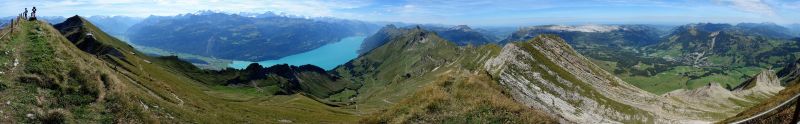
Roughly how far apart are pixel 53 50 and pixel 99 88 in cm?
677

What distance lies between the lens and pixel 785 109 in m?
30.0

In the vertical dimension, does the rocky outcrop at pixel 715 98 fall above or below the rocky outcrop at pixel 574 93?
below

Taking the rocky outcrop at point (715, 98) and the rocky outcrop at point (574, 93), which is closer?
the rocky outcrop at point (574, 93)

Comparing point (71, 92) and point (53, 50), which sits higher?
point (53, 50)

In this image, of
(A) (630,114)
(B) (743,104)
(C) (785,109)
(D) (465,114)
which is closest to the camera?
(C) (785,109)

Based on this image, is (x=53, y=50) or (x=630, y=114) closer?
(x=53, y=50)

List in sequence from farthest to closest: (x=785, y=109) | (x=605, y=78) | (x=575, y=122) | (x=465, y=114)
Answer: (x=605, y=78), (x=575, y=122), (x=465, y=114), (x=785, y=109)

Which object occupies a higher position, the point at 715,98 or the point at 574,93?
the point at 574,93

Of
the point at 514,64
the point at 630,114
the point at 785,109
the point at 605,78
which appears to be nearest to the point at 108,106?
the point at 785,109

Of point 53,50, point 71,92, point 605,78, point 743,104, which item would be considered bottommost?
point 743,104

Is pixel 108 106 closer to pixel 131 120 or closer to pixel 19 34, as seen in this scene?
pixel 131 120

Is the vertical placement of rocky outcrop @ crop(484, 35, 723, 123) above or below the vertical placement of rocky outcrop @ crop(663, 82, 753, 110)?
above

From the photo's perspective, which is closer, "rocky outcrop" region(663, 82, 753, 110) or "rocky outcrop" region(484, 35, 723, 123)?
"rocky outcrop" region(484, 35, 723, 123)

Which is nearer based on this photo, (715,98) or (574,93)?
(574,93)
